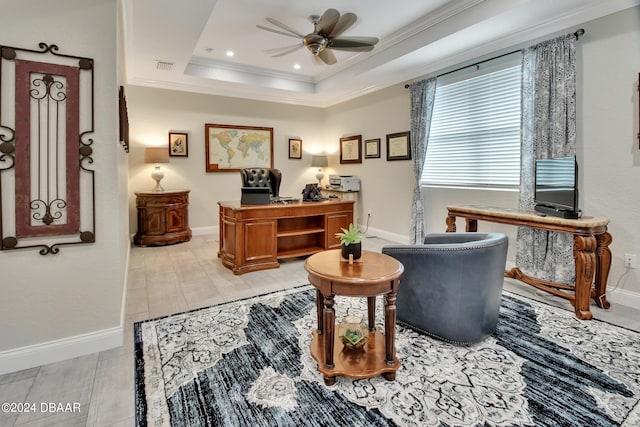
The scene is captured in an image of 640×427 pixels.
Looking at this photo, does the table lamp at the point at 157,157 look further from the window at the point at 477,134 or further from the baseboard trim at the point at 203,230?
the window at the point at 477,134

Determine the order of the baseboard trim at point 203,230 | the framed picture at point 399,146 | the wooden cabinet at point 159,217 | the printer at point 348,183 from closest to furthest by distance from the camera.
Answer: the wooden cabinet at point 159,217
the framed picture at point 399,146
the baseboard trim at point 203,230
the printer at point 348,183

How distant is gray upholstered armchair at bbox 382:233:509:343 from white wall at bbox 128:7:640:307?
1.73 metres

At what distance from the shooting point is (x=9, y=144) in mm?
1871

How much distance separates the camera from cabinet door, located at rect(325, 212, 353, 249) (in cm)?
461

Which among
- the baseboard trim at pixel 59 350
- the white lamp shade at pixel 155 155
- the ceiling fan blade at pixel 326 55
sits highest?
the ceiling fan blade at pixel 326 55

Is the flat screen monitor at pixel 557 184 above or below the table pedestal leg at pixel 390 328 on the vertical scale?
above

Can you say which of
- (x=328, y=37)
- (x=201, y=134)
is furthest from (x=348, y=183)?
(x=328, y=37)

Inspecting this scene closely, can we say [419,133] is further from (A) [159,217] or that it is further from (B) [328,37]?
(A) [159,217]

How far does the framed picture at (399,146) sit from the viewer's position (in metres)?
5.32

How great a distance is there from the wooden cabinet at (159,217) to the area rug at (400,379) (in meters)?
3.00

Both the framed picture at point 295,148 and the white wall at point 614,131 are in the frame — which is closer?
the white wall at point 614,131

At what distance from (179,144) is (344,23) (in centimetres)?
395

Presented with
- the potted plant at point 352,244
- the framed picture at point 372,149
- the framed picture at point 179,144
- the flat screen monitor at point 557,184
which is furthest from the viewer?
the framed picture at point 372,149

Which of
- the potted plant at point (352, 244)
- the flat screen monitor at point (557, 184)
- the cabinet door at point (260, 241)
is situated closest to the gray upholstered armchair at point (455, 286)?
the potted plant at point (352, 244)
